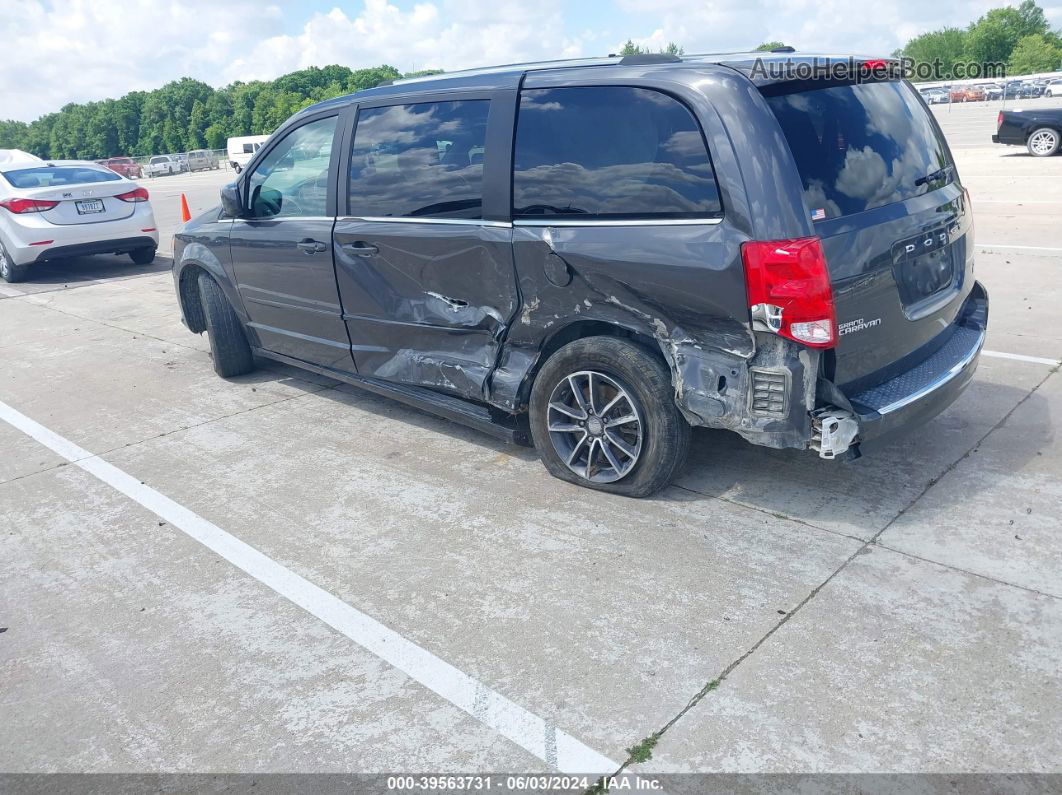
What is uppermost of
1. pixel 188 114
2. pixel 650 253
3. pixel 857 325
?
pixel 188 114

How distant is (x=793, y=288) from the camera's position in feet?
11.0

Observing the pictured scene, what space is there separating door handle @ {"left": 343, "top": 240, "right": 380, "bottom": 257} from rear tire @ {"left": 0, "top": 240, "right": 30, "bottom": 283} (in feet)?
28.1

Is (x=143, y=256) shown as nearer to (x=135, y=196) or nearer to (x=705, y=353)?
(x=135, y=196)

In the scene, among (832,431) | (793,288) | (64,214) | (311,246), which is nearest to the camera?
(793,288)

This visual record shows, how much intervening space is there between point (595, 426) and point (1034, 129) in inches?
658

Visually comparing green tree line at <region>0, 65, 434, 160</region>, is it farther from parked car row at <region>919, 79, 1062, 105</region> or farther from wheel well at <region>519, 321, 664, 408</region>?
wheel well at <region>519, 321, 664, 408</region>

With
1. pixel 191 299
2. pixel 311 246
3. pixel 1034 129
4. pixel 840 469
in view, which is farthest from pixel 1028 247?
pixel 1034 129

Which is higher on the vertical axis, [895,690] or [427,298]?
[427,298]

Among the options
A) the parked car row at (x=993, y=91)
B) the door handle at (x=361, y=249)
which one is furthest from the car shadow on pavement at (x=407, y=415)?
the parked car row at (x=993, y=91)

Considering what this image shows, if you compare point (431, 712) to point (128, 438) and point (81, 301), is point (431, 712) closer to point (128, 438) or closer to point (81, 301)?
point (128, 438)

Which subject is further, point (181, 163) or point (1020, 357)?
point (181, 163)

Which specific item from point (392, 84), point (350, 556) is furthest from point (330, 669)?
point (392, 84)

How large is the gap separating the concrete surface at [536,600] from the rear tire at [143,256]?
294 inches

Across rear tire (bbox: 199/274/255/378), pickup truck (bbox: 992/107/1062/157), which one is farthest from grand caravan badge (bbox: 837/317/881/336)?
pickup truck (bbox: 992/107/1062/157)
